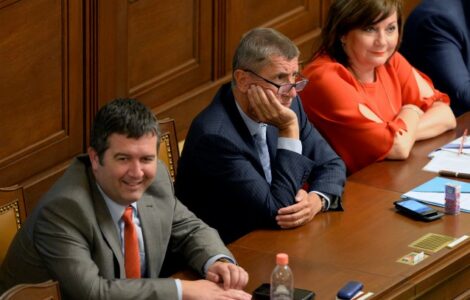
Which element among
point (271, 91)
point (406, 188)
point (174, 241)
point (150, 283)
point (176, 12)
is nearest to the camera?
point (150, 283)

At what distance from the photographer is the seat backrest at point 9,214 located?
3998 mm

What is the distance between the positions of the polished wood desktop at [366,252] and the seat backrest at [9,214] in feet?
2.05

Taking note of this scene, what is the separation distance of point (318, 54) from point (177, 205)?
141cm

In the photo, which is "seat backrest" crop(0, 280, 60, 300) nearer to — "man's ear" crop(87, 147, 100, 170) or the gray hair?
"man's ear" crop(87, 147, 100, 170)

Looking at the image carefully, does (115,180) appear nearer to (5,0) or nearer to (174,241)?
(174,241)

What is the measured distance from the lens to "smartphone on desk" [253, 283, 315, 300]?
356 centimetres

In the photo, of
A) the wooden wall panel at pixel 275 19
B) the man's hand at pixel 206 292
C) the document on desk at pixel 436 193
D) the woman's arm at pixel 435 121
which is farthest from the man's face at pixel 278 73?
the wooden wall panel at pixel 275 19

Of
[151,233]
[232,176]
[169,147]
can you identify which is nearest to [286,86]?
[232,176]

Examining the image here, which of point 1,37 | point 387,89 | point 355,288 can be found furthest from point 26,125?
point 355,288

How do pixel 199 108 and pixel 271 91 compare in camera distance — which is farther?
pixel 199 108

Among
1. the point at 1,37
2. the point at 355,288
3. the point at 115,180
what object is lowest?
the point at 355,288

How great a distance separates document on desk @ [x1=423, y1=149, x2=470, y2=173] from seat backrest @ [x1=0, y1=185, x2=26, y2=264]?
1.72 metres

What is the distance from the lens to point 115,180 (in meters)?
3.58

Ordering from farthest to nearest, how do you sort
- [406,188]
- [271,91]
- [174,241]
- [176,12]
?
[176,12] → [406,188] → [271,91] → [174,241]
